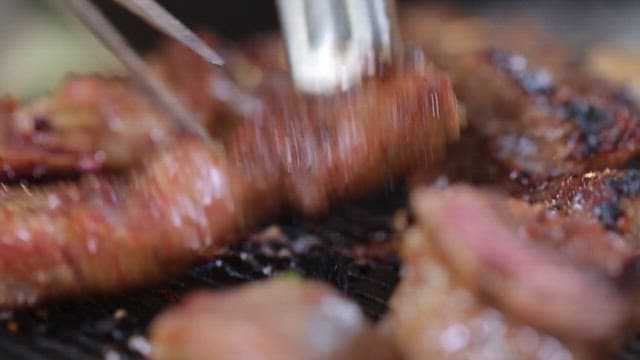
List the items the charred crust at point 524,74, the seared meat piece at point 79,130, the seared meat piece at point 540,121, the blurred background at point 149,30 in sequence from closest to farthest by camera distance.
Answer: the seared meat piece at point 79,130 → the seared meat piece at point 540,121 → the charred crust at point 524,74 → the blurred background at point 149,30

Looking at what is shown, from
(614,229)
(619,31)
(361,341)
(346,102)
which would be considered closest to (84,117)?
(346,102)

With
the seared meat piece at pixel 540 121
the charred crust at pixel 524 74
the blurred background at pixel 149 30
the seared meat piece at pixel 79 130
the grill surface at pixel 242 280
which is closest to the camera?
the grill surface at pixel 242 280

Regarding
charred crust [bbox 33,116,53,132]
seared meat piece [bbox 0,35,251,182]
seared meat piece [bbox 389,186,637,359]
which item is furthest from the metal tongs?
seared meat piece [bbox 389,186,637,359]

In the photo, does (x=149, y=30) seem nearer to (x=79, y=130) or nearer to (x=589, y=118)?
(x=79, y=130)

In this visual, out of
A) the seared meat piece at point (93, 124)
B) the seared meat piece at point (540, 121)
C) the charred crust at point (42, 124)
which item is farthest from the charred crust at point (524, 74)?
the charred crust at point (42, 124)

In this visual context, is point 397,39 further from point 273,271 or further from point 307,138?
point 273,271

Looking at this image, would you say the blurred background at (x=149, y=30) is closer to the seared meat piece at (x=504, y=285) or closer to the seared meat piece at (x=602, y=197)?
the seared meat piece at (x=602, y=197)

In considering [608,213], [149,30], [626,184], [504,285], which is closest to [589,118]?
[626,184]
